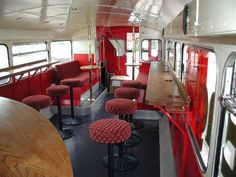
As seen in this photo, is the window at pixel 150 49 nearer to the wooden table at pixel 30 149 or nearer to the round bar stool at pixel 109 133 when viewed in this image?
the round bar stool at pixel 109 133

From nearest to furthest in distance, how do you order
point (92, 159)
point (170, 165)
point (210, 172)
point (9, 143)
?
point (9, 143) → point (210, 172) → point (170, 165) → point (92, 159)

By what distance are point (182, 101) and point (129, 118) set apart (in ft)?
Result: 8.26

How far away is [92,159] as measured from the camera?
3.59m

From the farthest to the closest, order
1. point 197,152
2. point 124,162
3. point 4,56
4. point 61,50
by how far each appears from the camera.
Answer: point 61,50 < point 4,56 < point 124,162 < point 197,152

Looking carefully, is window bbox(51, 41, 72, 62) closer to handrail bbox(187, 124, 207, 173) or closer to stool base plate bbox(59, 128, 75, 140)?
stool base plate bbox(59, 128, 75, 140)

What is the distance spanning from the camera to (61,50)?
749 centimetres

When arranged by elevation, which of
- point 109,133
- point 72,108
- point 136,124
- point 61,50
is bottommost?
point 136,124

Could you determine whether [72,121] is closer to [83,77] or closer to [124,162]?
[124,162]

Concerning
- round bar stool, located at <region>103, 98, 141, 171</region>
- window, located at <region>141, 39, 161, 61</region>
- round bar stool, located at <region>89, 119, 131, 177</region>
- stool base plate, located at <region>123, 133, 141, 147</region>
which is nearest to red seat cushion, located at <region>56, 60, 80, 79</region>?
window, located at <region>141, 39, 161, 61</region>

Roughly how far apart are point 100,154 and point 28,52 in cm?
294

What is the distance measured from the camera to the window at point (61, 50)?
685 cm

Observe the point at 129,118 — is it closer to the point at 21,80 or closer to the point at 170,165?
the point at 170,165

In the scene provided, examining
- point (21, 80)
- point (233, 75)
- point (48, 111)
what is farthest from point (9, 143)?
point (48, 111)

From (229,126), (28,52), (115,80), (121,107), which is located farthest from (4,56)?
(229,126)
